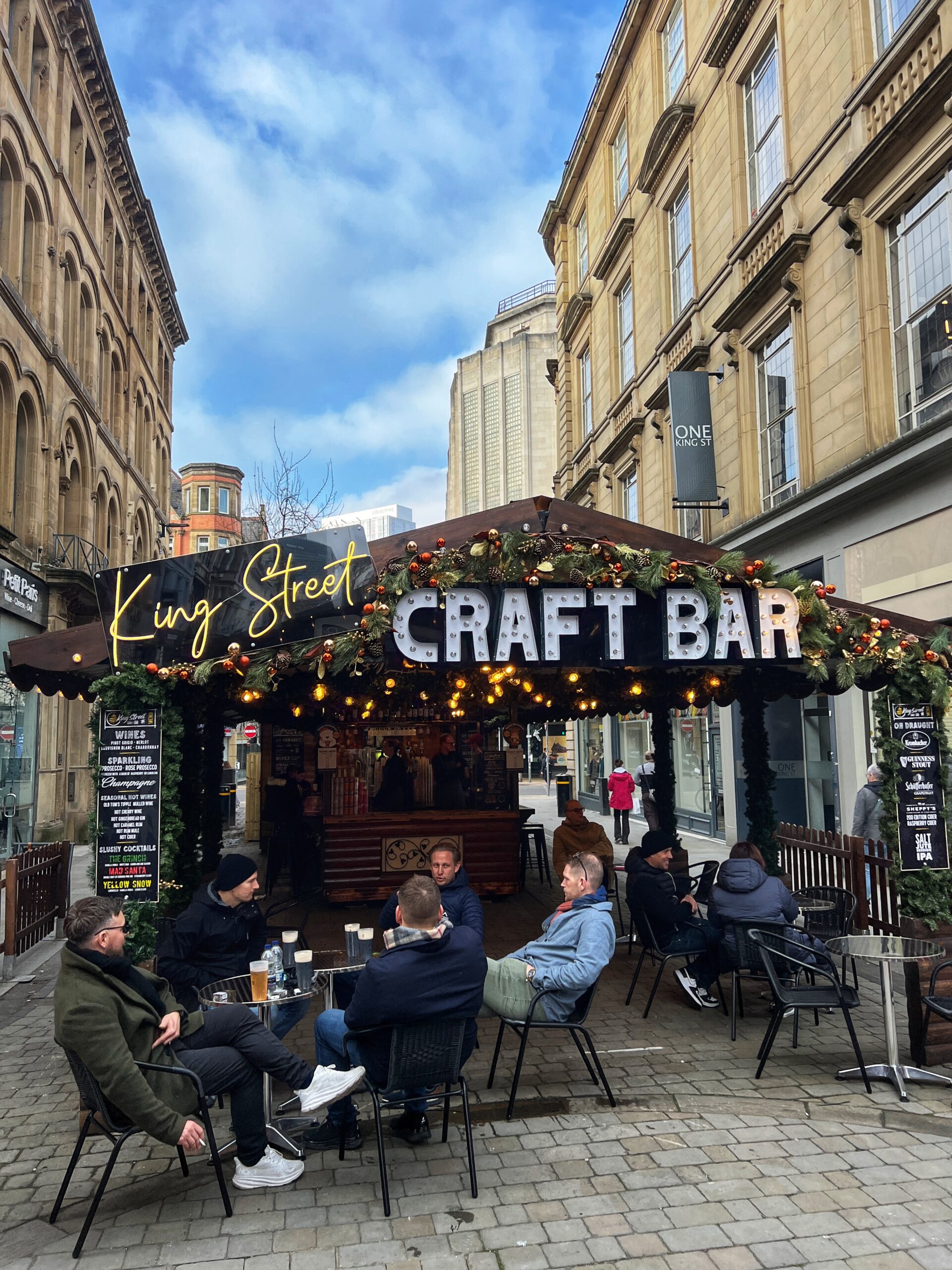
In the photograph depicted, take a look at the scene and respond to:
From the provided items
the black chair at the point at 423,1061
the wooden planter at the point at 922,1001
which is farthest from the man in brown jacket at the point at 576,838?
the black chair at the point at 423,1061

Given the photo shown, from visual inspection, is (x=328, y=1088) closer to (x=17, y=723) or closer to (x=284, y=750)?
(x=284, y=750)

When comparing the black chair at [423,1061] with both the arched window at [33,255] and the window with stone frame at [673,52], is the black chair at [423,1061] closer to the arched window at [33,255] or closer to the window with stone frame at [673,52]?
the arched window at [33,255]

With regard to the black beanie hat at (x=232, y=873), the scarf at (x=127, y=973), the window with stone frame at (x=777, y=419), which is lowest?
the scarf at (x=127, y=973)

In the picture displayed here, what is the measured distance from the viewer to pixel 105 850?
5.75m

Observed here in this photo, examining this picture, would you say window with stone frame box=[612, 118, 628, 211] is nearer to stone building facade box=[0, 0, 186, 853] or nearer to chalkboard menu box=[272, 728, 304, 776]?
stone building facade box=[0, 0, 186, 853]

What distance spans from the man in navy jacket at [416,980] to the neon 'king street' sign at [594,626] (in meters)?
1.93

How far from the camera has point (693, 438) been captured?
55.5 ft

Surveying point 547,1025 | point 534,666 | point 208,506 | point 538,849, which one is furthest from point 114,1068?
point 208,506

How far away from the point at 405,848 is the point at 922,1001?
22.9 ft

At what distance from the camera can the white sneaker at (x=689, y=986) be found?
6.94m

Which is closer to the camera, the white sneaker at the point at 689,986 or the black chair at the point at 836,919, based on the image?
the white sneaker at the point at 689,986

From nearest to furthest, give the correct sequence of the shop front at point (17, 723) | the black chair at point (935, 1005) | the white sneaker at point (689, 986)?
the black chair at point (935, 1005)
the white sneaker at point (689, 986)
the shop front at point (17, 723)

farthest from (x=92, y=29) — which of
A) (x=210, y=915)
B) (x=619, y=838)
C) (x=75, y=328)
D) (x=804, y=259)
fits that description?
(x=210, y=915)

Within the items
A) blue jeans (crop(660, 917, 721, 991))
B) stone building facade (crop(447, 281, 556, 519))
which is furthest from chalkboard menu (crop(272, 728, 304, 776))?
stone building facade (crop(447, 281, 556, 519))
